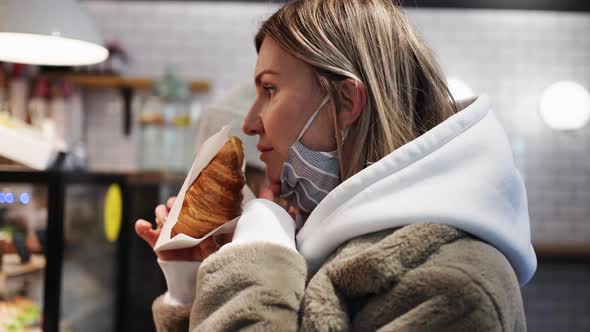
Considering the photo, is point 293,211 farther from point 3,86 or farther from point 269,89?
point 3,86

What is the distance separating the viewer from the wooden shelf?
462cm

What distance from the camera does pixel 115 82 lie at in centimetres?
470

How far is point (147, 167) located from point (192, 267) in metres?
3.64

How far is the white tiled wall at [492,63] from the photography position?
495cm

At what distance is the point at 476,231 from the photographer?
0.95 m

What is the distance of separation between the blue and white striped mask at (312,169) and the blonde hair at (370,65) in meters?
0.03

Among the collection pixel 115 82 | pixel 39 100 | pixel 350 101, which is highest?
pixel 350 101

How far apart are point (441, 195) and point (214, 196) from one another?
1.47 ft

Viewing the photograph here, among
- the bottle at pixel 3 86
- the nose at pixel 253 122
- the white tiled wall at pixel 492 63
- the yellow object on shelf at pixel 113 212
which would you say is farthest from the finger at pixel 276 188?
the white tiled wall at pixel 492 63

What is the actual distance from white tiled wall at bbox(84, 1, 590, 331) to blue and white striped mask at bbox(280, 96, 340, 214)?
153 inches

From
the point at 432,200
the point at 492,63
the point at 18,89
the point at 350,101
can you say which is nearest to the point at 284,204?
the point at 350,101

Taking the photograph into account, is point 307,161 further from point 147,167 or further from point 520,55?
point 520,55

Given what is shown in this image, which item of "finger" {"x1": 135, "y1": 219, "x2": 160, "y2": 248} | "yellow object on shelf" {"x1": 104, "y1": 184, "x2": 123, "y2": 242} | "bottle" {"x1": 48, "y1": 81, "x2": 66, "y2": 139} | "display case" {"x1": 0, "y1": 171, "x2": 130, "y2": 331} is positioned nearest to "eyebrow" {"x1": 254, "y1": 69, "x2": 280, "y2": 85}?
"finger" {"x1": 135, "y1": 219, "x2": 160, "y2": 248}

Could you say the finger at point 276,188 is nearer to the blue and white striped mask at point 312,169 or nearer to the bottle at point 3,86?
the blue and white striped mask at point 312,169
